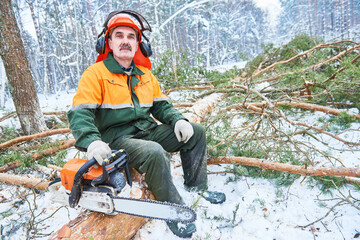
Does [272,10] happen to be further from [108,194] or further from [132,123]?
[108,194]

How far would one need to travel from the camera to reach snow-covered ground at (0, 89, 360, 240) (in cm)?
164

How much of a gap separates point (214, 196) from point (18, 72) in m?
3.70

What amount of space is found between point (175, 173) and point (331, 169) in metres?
1.59

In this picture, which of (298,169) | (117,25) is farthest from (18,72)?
(298,169)

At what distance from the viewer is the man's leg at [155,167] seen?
161cm

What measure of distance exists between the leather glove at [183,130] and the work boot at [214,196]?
23.6 inches

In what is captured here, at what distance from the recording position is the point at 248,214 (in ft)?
6.06

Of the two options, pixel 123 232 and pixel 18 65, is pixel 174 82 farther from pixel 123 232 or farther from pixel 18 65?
pixel 123 232

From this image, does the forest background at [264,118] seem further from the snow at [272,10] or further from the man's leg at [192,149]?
the snow at [272,10]

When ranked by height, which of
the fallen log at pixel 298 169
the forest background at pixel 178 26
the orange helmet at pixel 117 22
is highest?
the forest background at pixel 178 26

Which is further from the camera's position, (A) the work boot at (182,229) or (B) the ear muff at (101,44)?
(B) the ear muff at (101,44)

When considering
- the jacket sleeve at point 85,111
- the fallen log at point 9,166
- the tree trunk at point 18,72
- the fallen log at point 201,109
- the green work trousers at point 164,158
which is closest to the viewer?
the jacket sleeve at point 85,111

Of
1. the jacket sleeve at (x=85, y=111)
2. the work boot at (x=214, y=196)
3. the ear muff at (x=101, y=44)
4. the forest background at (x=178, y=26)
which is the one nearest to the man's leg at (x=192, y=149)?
the work boot at (x=214, y=196)

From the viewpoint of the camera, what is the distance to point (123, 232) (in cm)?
147
